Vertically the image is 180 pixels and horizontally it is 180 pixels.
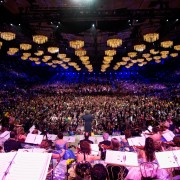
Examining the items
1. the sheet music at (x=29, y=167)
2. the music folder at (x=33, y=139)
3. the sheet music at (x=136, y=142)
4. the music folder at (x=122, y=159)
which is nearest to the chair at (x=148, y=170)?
the music folder at (x=122, y=159)

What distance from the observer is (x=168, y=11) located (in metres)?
10.2

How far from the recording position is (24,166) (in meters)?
2.63

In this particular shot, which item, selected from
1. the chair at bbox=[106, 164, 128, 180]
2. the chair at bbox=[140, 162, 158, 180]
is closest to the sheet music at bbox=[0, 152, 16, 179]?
the chair at bbox=[106, 164, 128, 180]

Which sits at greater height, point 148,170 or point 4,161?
point 4,161

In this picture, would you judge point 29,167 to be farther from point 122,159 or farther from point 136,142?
point 136,142

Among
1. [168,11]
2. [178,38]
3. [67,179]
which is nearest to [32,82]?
[178,38]

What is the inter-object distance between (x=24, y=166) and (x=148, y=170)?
1756mm

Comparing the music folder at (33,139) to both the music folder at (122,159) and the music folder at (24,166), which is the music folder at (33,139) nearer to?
the music folder at (122,159)

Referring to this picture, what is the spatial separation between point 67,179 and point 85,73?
42.6 m

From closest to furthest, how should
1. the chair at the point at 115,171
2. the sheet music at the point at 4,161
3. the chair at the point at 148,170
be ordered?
the sheet music at the point at 4,161 → the chair at the point at 148,170 → the chair at the point at 115,171

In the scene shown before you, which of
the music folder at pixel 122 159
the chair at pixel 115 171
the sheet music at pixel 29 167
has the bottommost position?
the chair at pixel 115 171

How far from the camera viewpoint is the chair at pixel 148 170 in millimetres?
3415

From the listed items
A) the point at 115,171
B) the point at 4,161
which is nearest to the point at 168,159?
the point at 115,171

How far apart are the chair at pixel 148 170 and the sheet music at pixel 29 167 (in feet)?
4.71
